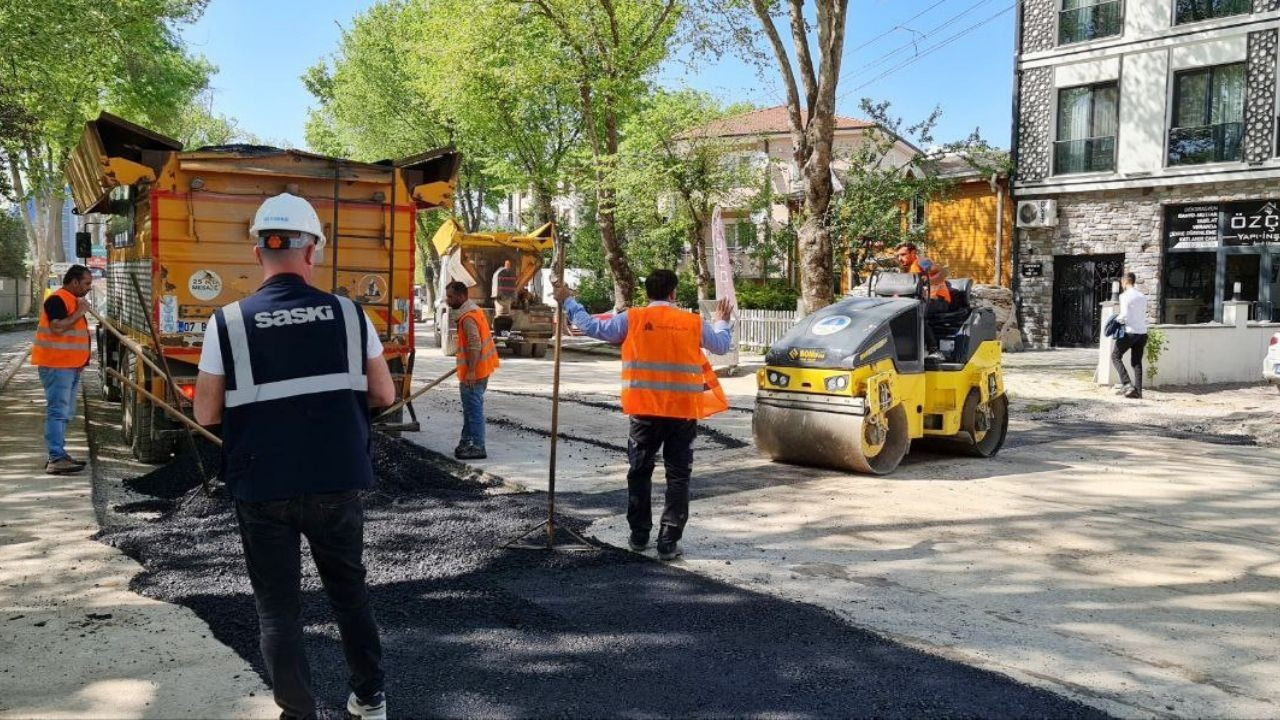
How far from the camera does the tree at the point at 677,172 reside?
84.4 feet

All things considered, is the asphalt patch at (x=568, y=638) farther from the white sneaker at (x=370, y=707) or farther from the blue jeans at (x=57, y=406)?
the blue jeans at (x=57, y=406)

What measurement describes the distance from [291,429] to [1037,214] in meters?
23.2

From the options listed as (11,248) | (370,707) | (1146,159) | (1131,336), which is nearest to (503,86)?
(1146,159)

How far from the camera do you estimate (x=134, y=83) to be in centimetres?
2581

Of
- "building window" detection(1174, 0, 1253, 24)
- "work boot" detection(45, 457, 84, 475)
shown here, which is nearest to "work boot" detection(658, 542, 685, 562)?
"work boot" detection(45, 457, 84, 475)

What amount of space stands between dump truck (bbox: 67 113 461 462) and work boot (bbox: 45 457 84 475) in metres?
0.66

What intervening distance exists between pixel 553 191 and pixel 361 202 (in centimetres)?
2558

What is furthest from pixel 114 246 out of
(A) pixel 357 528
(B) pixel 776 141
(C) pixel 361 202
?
(B) pixel 776 141

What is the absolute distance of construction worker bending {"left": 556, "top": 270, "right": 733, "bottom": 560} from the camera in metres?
5.93

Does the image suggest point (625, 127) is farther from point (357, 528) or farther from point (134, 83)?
point (357, 528)

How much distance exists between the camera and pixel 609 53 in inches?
983

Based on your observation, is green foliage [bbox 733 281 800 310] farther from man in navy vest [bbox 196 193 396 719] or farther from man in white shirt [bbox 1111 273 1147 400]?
man in navy vest [bbox 196 193 396 719]

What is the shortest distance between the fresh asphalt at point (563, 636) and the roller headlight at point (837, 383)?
2966 mm

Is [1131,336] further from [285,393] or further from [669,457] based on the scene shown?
[285,393]
